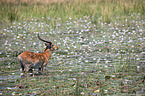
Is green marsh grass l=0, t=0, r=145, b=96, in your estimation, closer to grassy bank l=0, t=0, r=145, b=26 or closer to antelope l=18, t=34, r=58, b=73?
grassy bank l=0, t=0, r=145, b=26

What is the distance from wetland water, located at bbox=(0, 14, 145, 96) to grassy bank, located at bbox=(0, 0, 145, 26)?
84cm

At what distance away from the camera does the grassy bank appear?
12094 mm

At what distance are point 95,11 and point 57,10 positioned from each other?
1.83 meters

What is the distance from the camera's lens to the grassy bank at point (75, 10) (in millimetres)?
12094

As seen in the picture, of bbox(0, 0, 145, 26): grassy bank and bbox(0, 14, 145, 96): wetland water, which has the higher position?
bbox(0, 0, 145, 26): grassy bank

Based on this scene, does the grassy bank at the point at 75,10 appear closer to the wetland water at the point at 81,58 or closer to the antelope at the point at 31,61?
the wetland water at the point at 81,58

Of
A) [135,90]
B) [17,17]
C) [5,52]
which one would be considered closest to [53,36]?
[5,52]

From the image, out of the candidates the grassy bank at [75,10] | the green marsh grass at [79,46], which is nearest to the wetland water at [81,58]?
the green marsh grass at [79,46]

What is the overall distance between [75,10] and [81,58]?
6306 millimetres

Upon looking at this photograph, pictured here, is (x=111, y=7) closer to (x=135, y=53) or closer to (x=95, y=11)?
(x=95, y=11)

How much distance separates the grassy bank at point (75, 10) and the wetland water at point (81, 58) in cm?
84

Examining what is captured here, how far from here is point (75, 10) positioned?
508 inches

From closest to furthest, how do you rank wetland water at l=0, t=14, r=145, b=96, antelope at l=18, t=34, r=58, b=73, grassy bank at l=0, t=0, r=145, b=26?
wetland water at l=0, t=14, r=145, b=96, antelope at l=18, t=34, r=58, b=73, grassy bank at l=0, t=0, r=145, b=26

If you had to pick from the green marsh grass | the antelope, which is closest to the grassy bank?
the green marsh grass
